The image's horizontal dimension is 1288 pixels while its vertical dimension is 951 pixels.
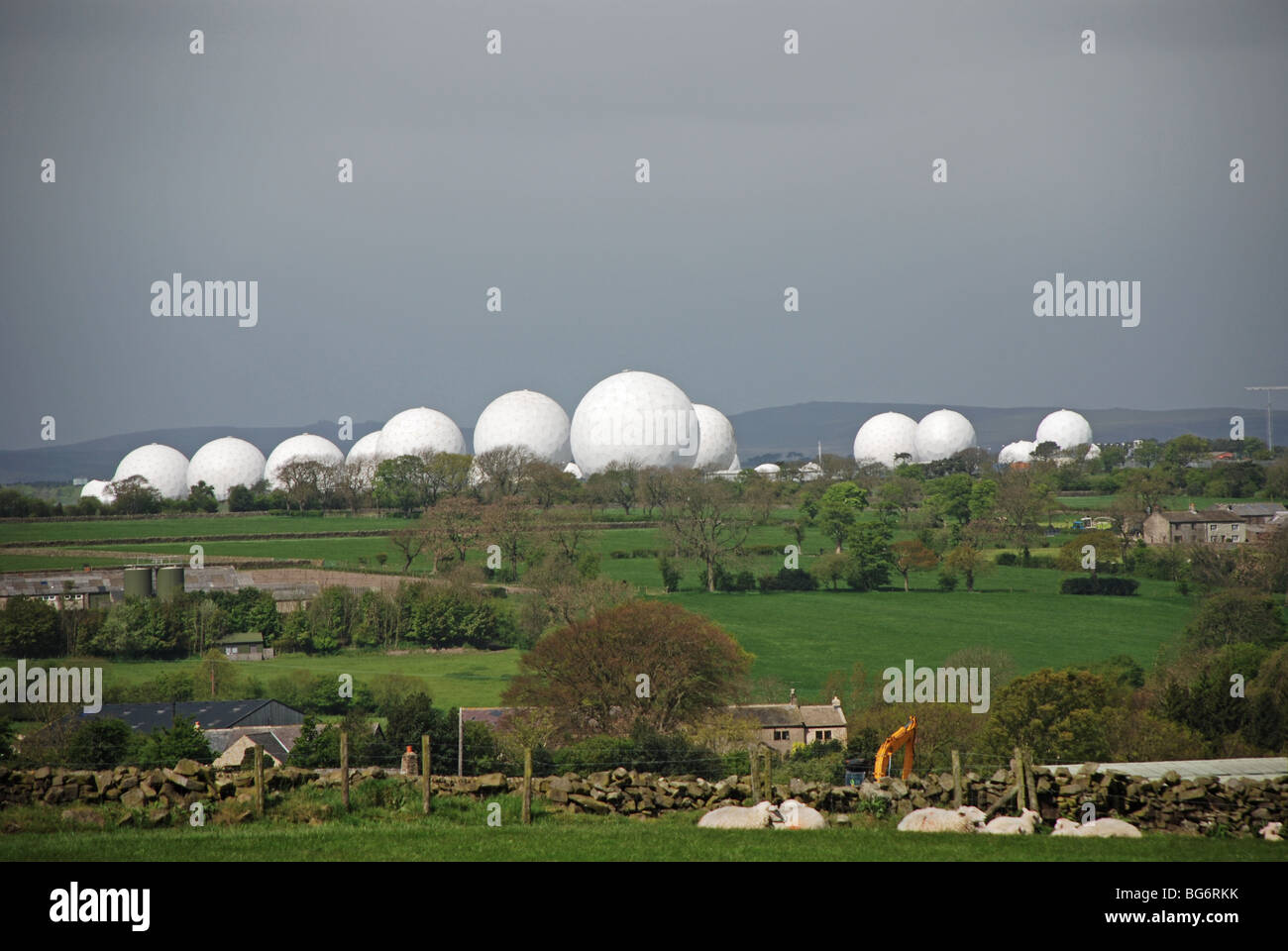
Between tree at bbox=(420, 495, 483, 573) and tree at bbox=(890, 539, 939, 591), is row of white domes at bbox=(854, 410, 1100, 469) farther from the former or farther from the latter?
tree at bbox=(420, 495, 483, 573)

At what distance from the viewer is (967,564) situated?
33.6m

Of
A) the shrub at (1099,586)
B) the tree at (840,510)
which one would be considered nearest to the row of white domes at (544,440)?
the tree at (840,510)

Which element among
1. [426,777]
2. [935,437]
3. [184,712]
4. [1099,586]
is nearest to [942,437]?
[935,437]

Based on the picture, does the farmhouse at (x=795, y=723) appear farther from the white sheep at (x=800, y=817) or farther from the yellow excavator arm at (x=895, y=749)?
the white sheep at (x=800, y=817)

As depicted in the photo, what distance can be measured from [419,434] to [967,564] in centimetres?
4804

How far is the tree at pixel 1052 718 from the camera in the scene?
19188 millimetres

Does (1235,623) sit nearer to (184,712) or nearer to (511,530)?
(511,530)

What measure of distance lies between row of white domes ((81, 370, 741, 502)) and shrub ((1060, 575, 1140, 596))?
3528 centimetres

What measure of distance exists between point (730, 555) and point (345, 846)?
963 inches

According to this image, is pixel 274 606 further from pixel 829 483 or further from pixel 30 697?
pixel 829 483

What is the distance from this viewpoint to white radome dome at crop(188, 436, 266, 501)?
7619 cm

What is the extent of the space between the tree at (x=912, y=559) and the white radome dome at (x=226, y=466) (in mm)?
51174

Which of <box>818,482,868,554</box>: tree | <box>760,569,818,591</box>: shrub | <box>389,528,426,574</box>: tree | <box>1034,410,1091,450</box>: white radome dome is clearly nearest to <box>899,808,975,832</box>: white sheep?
<box>760,569,818,591</box>: shrub
